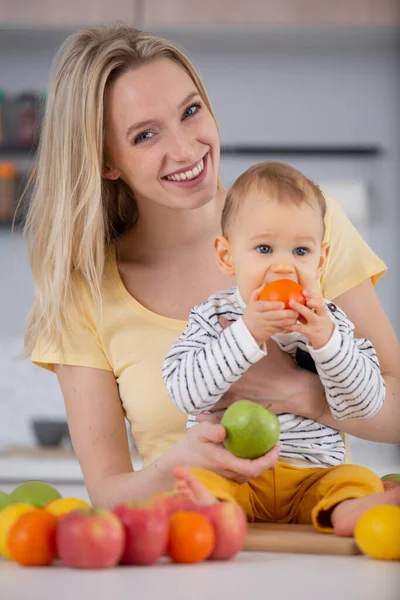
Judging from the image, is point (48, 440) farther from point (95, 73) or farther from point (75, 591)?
point (75, 591)

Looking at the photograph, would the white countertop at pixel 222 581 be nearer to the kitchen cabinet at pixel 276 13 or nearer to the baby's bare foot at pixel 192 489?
the baby's bare foot at pixel 192 489

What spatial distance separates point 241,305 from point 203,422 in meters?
0.17

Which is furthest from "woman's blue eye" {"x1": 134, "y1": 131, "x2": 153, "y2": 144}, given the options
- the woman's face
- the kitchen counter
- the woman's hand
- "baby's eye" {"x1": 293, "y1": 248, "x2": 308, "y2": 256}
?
the kitchen counter

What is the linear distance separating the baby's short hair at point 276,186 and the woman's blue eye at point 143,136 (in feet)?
0.79

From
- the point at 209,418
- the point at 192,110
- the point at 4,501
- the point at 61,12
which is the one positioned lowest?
the point at 4,501

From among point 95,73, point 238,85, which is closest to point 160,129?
point 95,73

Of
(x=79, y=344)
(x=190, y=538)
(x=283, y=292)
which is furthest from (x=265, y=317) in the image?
(x=79, y=344)

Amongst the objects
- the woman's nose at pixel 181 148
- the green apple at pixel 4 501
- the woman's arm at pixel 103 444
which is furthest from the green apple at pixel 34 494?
the woman's nose at pixel 181 148

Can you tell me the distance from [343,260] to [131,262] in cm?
34

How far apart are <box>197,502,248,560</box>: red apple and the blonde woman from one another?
0.36m

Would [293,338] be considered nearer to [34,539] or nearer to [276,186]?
[276,186]

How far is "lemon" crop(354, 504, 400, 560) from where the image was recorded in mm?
765

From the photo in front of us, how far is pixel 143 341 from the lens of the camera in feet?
4.26

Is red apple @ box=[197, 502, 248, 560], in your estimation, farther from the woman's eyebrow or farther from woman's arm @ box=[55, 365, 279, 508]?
the woman's eyebrow
